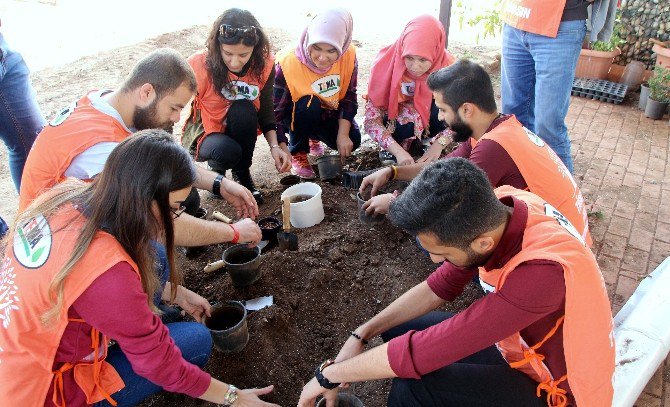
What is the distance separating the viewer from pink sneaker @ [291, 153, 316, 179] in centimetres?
402

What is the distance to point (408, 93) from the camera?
12.4 ft

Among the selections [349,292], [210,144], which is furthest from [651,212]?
[210,144]

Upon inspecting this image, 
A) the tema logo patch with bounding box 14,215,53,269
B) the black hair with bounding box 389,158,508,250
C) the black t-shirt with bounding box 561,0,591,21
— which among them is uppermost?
the black t-shirt with bounding box 561,0,591,21

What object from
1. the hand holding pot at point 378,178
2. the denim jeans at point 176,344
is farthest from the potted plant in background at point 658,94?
the denim jeans at point 176,344

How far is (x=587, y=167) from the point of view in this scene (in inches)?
166

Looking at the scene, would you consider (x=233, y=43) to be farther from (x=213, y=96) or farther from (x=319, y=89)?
(x=319, y=89)

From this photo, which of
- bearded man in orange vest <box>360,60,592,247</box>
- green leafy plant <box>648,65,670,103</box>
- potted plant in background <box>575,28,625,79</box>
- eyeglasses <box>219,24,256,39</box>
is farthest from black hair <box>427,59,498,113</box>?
potted plant in background <box>575,28,625,79</box>

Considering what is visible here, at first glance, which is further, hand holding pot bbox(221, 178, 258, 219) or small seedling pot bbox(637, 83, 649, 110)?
small seedling pot bbox(637, 83, 649, 110)

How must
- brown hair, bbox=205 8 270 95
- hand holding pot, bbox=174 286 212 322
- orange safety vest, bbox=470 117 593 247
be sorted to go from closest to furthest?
1. orange safety vest, bbox=470 117 593 247
2. hand holding pot, bbox=174 286 212 322
3. brown hair, bbox=205 8 270 95

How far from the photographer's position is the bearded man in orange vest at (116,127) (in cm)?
218

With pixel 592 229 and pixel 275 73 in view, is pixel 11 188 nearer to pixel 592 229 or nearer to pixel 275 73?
pixel 275 73

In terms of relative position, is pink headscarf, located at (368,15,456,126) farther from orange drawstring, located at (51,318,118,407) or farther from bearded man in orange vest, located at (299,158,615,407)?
orange drawstring, located at (51,318,118,407)

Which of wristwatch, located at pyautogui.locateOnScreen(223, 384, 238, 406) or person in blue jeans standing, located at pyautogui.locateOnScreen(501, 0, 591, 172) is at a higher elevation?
person in blue jeans standing, located at pyautogui.locateOnScreen(501, 0, 591, 172)

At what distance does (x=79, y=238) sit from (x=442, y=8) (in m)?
4.57
